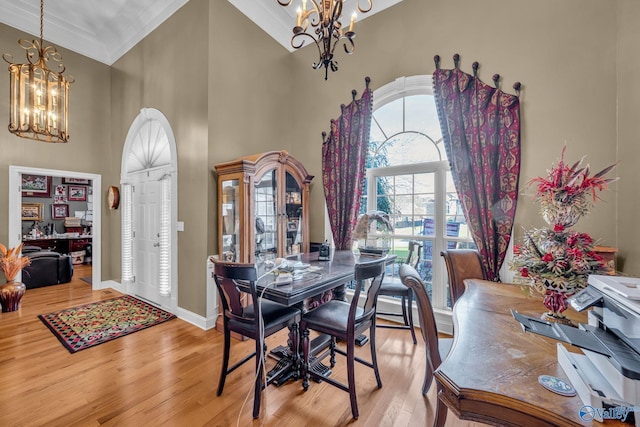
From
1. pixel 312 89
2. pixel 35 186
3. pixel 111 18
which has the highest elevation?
pixel 111 18

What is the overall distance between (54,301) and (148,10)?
4.58 metres

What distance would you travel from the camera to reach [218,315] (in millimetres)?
3318

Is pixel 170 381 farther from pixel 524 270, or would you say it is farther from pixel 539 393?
pixel 524 270

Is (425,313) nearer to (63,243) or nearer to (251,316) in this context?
(251,316)

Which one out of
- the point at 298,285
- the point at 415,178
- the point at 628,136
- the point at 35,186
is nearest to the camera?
the point at 298,285

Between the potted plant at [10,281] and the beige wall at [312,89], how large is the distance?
18.6 inches

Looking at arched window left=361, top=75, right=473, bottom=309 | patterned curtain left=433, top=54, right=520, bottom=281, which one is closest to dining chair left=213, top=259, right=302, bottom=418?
arched window left=361, top=75, right=473, bottom=309

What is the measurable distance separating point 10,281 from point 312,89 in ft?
16.7

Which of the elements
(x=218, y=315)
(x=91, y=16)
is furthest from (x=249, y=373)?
(x=91, y=16)

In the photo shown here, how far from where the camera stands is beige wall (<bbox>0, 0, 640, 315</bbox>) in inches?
90.0

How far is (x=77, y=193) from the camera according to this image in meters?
7.75

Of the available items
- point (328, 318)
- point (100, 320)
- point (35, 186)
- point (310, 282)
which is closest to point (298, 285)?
point (310, 282)

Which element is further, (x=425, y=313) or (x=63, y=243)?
(x=63, y=243)

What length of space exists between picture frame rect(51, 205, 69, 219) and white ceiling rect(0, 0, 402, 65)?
4805 mm
